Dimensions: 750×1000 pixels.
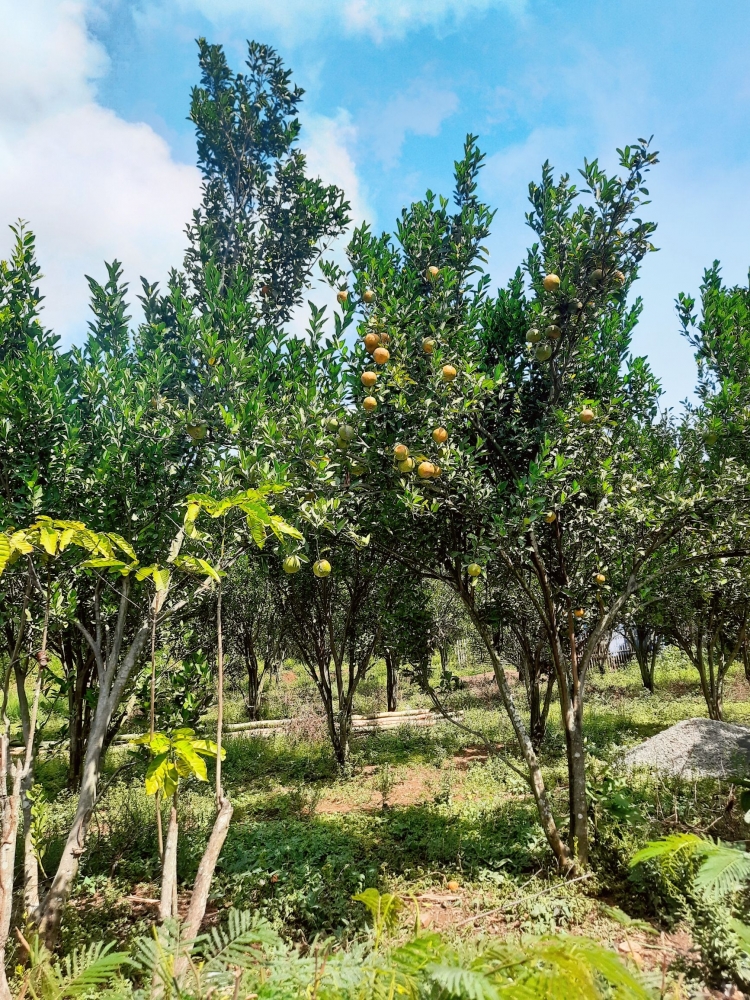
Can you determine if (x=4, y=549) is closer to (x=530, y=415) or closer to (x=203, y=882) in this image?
(x=203, y=882)

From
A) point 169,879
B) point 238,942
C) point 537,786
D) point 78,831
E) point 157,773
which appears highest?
point 157,773

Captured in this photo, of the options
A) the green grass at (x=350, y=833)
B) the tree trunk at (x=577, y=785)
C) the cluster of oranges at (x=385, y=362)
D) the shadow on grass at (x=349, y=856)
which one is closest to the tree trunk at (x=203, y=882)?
the cluster of oranges at (x=385, y=362)

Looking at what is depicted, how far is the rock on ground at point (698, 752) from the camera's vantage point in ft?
25.8

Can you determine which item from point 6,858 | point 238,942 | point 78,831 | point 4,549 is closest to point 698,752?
point 78,831

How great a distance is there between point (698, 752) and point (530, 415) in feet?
21.2

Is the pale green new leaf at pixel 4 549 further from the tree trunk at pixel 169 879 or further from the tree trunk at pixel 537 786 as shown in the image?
the tree trunk at pixel 537 786

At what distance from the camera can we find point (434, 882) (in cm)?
561

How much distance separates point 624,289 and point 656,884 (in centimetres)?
567

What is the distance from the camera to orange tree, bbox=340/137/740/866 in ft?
15.7

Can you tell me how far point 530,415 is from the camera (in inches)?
225

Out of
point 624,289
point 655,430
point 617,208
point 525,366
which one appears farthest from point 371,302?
point 655,430

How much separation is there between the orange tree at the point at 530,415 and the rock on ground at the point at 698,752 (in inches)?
135

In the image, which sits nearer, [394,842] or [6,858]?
[6,858]

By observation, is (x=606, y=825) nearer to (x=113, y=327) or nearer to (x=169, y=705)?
(x=169, y=705)
